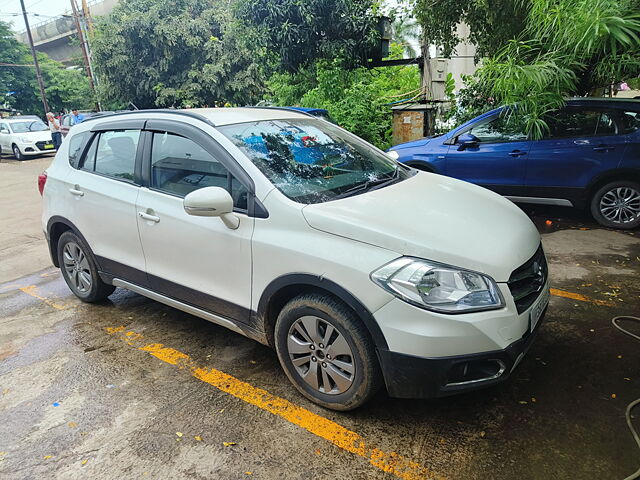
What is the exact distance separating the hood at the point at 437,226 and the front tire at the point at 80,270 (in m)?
2.46

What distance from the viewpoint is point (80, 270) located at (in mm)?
4199

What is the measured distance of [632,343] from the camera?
3.17 m

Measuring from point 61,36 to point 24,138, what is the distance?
2257 cm

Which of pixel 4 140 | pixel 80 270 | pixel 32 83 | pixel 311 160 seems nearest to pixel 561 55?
pixel 311 160

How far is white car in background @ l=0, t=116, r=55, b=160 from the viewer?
17609mm

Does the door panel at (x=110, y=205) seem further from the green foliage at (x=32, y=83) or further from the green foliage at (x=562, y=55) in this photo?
the green foliage at (x=32, y=83)

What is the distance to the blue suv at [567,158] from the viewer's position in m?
5.45

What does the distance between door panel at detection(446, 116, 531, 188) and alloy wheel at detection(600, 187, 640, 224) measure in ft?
3.32

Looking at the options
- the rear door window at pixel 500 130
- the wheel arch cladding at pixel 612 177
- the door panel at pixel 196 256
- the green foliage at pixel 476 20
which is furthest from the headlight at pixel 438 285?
the green foliage at pixel 476 20

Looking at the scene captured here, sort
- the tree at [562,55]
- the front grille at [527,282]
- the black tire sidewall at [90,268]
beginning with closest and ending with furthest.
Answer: the front grille at [527,282] < the black tire sidewall at [90,268] < the tree at [562,55]

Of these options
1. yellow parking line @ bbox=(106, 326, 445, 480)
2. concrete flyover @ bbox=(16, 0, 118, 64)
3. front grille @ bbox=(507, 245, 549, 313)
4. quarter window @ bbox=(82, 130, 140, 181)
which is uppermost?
concrete flyover @ bbox=(16, 0, 118, 64)

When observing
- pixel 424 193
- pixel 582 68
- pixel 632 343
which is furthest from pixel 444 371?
pixel 582 68

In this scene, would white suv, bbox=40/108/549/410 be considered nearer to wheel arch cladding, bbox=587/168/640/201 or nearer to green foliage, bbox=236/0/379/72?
wheel arch cladding, bbox=587/168/640/201

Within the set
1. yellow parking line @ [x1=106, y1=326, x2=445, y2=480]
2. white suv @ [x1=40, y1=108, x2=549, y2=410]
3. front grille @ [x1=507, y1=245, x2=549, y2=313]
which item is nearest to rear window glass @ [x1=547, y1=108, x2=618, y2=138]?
white suv @ [x1=40, y1=108, x2=549, y2=410]
